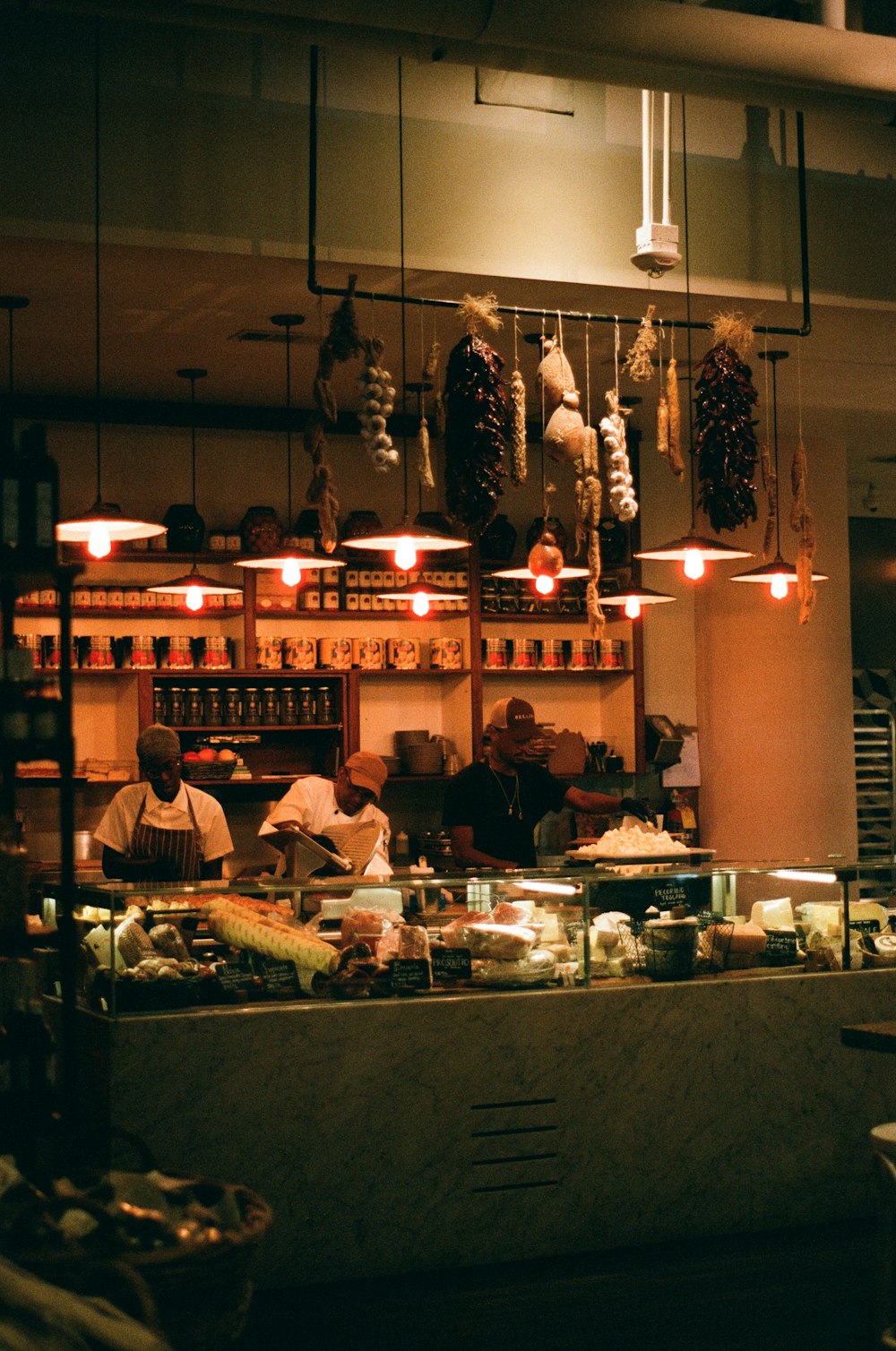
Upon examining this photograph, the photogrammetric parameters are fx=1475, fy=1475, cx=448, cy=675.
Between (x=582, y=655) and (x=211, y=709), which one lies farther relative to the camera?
(x=582, y=655)

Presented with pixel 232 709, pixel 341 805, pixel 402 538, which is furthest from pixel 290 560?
pixel 232 709

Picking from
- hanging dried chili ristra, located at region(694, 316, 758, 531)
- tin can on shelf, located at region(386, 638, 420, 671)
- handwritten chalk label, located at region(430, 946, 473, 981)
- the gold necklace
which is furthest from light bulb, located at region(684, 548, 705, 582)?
tin can on shelf, located at region(386, 638, 420, 671)

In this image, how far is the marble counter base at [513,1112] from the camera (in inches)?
171

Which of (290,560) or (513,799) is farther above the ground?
(290,560)

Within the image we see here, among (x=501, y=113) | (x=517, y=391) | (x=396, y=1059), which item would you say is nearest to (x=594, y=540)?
(x=517, y=391)

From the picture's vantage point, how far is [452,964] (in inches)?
184

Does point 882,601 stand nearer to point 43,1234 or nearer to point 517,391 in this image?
point 517,391

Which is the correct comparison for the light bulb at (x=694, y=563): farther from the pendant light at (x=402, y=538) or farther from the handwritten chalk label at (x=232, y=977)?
the handwritten chalk label at (x=232, y=977)

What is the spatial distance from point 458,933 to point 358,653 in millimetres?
4116

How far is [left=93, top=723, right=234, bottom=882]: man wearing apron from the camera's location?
6.83 metres

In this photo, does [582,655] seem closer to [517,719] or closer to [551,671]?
[551,671]

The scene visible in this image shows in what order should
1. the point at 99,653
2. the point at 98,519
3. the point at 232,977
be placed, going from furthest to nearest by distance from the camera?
the point at 99,653
the point at 98,519
the point at 232,977

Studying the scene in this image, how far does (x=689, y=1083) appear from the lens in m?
4.84

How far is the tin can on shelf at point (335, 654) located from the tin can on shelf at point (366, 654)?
4 centimetres
